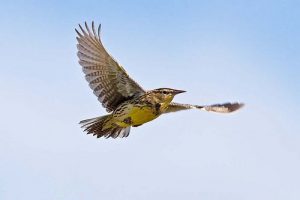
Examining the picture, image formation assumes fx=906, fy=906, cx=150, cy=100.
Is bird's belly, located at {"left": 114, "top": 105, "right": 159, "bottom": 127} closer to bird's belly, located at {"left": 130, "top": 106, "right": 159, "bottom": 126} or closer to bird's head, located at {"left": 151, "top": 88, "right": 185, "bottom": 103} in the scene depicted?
Result: bird's belly, located at {"left": 130, "top": 106, "right": 159, "bottom": 126}

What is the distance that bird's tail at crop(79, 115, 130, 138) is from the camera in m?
18.1

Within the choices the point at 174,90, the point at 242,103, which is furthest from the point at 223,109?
the point at 174,90

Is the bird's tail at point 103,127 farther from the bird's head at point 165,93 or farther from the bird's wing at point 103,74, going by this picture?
the bird's head at point 165,93

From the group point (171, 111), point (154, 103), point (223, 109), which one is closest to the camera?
point (154, 103)

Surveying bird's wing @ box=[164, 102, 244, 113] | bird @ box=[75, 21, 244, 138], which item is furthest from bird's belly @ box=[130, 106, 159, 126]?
bird's wing @ box=[164, 102, 244, 113]

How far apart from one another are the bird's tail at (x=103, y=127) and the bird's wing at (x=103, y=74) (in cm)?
25

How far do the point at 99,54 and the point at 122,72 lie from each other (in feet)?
1.87

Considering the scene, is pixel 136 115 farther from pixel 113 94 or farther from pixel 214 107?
pixel 214 107

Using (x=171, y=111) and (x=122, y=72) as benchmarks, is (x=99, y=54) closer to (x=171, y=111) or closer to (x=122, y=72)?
(x=122, y=72)

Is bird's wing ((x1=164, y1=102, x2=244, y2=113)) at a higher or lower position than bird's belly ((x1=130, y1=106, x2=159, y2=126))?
higher

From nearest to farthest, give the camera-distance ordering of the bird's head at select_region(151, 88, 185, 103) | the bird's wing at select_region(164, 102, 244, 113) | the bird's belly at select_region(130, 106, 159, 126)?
the bird's belly at select_region(130, 106, 159, 126) < the bird's head at select_region(151, 88, 185, 103) < the bird's wing at select_region(164, 102, 244, 113)

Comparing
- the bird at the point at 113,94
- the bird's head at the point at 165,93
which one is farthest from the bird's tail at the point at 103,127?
the bird's head at the point at 165,93

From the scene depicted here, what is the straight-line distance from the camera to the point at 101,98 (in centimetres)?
1814

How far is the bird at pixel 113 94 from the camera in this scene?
17.4m
